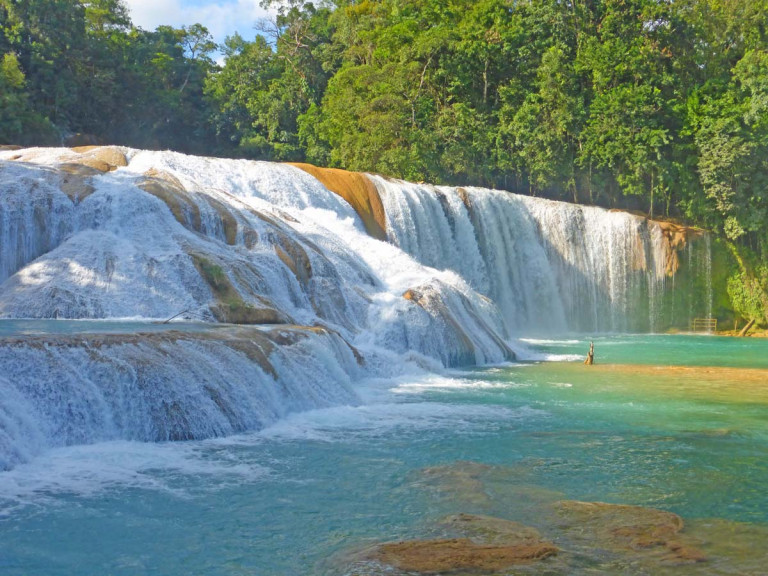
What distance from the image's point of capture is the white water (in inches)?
420

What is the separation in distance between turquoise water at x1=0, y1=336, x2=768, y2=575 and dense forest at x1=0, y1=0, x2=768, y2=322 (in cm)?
2240

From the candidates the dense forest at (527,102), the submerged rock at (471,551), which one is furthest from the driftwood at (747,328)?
the submerged rock at (471,551)

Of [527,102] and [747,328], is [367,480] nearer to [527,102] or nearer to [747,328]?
[747,328]

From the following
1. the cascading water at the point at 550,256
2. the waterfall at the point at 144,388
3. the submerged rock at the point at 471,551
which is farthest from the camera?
the cascading water at the point at 550,256

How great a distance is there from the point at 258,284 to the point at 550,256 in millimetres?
18162

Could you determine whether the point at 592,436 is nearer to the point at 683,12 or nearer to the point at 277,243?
the point at 277,243

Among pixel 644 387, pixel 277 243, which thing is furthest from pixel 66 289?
pixel 644 387

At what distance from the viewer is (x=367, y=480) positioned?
922 cm

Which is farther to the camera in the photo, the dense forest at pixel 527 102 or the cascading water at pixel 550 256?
the dense forest at pixel 527 102

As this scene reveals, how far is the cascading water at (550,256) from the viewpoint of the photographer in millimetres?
29312

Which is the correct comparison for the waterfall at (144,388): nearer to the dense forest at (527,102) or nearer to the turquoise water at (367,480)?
the turquoise water at (367,480)

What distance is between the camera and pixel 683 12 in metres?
39.3

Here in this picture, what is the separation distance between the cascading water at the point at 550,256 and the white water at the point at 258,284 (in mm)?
66

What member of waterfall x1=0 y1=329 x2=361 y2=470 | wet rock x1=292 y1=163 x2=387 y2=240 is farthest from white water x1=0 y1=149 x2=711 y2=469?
wet rock x1=292 y1=163 x2=387 y2=240
